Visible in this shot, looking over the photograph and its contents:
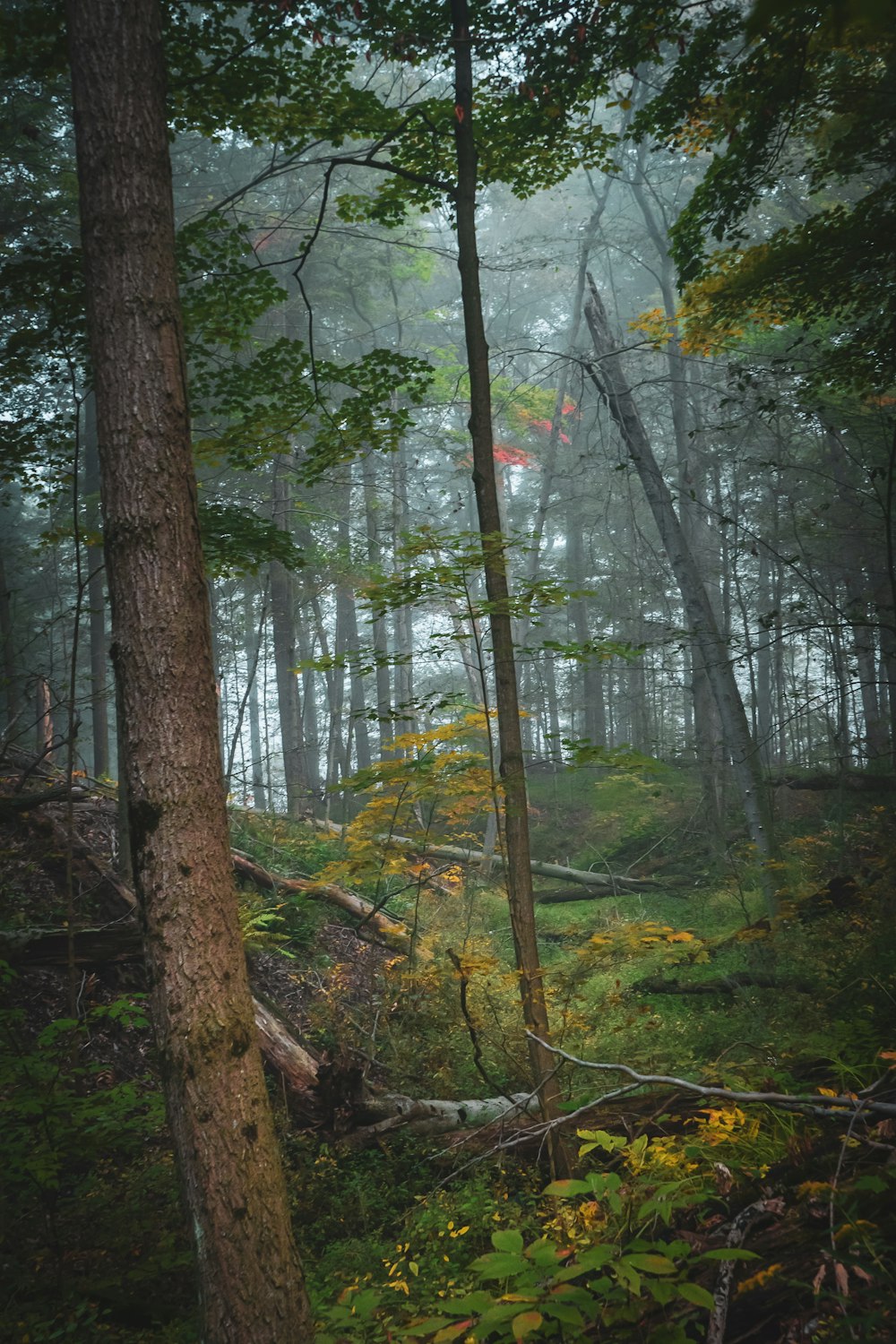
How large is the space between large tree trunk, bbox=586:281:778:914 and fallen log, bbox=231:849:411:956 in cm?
469

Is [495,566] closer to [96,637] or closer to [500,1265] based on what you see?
[500,1265]

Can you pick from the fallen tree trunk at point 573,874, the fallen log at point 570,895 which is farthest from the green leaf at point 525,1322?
the fallen log at point 570,895

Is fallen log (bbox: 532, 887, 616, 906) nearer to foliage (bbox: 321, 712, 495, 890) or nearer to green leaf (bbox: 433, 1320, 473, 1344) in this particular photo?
foliage (bbox: 321, 712, 495, 890)

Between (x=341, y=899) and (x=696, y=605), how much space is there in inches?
247

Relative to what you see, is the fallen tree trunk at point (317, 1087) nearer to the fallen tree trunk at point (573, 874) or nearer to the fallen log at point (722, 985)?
the fallen log at point (722, 985)

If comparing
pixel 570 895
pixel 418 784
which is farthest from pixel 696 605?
pixel 570 895

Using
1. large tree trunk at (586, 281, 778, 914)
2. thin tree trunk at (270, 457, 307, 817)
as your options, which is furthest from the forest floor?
thin tree trunk at (270, 457, 307, 817)

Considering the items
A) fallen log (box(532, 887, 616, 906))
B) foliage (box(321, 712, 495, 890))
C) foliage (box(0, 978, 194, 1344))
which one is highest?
foliage (box(321, 712, 495, 890))

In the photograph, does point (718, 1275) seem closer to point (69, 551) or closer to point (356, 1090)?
point (356, 1090)

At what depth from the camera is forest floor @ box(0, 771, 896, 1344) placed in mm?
2252

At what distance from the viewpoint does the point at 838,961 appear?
6.90 meters

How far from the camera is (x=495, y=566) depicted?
5.40 m

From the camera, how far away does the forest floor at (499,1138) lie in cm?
225

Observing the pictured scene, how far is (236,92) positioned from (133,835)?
5.29m
